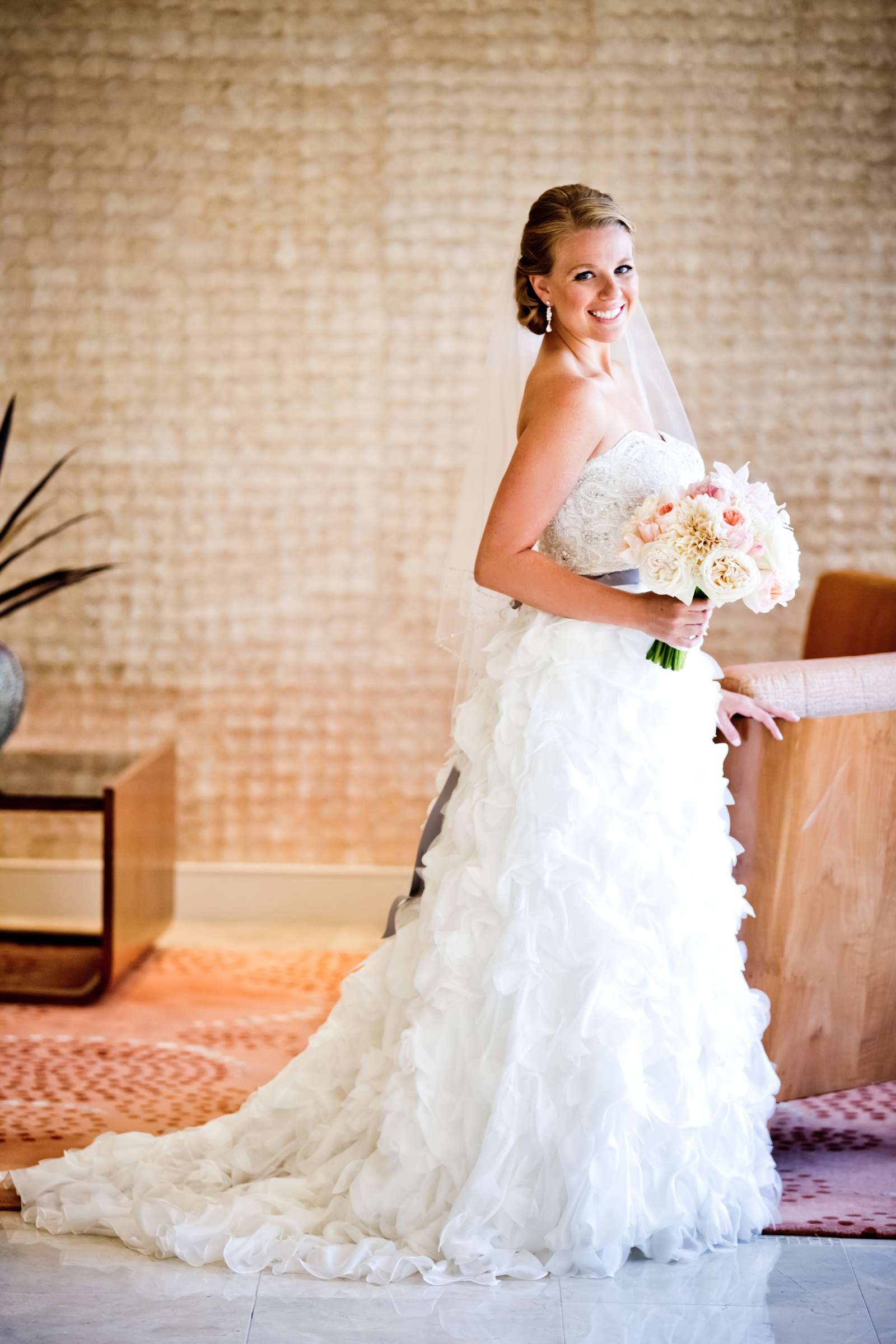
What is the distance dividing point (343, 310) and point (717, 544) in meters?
2.32

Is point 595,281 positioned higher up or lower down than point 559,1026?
higher up

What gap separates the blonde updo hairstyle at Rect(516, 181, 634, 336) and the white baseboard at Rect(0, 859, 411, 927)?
7.47ft

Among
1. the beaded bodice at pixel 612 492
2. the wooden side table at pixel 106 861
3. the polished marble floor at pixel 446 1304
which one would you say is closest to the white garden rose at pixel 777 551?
the beaded bodice at pixel 612 492

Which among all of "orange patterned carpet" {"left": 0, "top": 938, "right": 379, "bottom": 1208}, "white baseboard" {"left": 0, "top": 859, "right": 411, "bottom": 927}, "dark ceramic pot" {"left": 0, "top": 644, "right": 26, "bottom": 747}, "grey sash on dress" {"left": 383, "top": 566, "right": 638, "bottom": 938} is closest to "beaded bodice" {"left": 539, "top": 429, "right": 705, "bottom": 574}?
"grey sash on dress" {"left": 383, "top": 566, "right": 638, "bottom": 938}

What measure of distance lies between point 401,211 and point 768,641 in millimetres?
1709

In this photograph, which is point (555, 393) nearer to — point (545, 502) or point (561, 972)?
point (545, 502)

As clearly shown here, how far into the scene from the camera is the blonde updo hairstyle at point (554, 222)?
7.72 feet

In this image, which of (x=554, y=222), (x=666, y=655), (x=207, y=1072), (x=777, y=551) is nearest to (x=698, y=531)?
(x=777, y=551)

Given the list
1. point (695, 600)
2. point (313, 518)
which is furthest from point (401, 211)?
point (695, 600)

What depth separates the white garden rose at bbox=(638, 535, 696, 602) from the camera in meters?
2.05

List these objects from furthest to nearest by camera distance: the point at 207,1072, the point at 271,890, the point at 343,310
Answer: the point at 271,890
the point at 343,310
the point at 207,1072

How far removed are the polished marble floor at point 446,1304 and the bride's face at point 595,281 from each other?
1609 mm

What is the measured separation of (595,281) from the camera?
7.75 feet

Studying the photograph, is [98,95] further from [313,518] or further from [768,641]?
[768,641]
